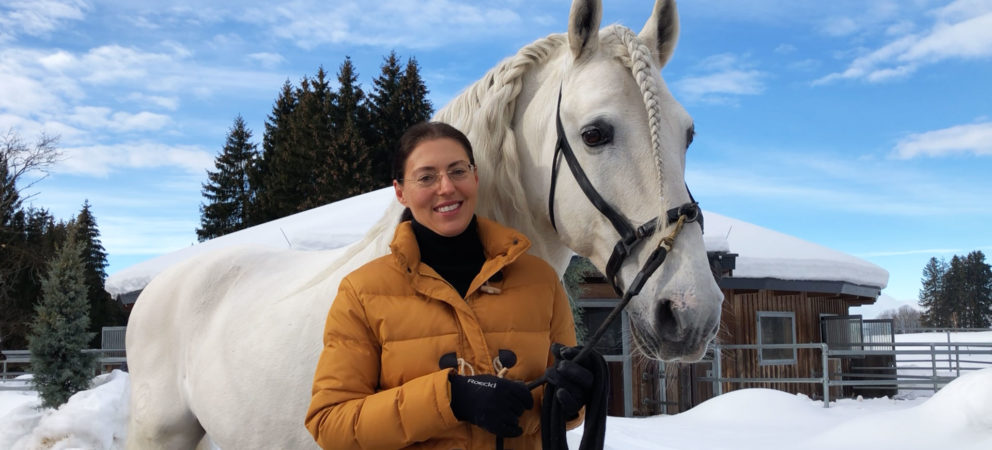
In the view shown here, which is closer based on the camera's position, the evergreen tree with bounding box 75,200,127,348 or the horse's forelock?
the horse's forelock

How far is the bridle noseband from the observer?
1560 mm

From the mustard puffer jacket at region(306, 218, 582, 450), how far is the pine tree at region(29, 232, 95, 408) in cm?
1040

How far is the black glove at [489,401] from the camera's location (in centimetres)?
137

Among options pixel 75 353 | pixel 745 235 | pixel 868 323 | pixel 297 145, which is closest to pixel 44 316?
pixel 75 353

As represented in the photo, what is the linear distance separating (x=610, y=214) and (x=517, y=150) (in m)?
0.41

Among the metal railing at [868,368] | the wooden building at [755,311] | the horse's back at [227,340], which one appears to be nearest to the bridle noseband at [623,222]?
the horse's back at [227,340]

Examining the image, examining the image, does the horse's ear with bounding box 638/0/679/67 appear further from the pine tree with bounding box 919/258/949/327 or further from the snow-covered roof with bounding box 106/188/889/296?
the pine tree with bounding box 919/258/949/327

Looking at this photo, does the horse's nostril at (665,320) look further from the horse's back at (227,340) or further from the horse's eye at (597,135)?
the horse's back at (227,340)

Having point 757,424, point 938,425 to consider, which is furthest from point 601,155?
point 757,424

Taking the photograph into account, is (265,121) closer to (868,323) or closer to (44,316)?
(44,316)

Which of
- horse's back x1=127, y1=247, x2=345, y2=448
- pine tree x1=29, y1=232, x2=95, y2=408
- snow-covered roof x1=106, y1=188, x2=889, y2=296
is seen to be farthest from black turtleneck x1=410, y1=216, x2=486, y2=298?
pine tree x1=29, y1=232, x2=95, y2=408

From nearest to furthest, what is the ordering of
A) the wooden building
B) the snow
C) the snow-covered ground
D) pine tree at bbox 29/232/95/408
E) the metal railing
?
the snow-covered ground < the metal railing < the snow < pine tree at bbox 29/232/95/408 < the wooden building

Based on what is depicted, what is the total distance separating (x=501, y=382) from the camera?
4.52 ft

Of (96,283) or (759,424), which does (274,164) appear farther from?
(759,424)
